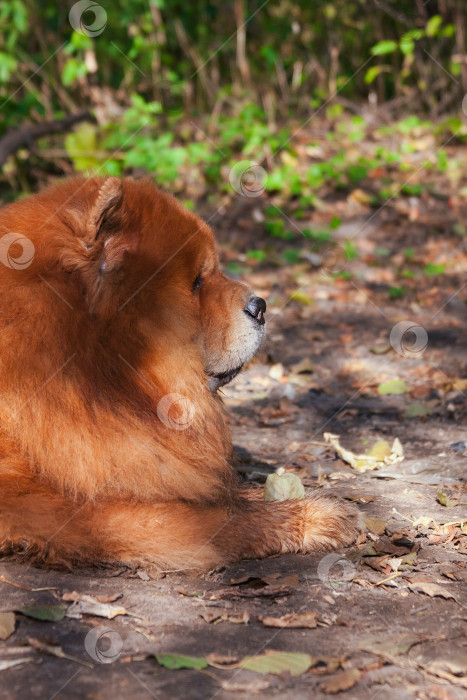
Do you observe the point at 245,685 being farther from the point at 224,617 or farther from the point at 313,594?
the point at 313,594

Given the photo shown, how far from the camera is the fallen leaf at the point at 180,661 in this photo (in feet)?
7.89

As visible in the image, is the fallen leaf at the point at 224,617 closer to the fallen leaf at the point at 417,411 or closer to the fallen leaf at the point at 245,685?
the fallen leaf at the point at 245,685

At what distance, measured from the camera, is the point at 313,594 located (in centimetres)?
301

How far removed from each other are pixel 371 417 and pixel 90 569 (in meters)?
2.73

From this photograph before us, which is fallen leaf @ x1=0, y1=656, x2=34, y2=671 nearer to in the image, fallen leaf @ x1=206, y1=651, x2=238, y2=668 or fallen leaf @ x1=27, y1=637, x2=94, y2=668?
fallen leaf @ x1=27, y1=637, x2=94, y2=668

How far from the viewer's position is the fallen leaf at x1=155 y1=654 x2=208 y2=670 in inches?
94.7

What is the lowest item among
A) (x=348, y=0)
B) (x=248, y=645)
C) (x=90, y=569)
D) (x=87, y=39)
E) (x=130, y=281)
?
(x=90, y=569)

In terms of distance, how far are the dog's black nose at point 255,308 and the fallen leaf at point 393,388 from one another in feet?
7.47

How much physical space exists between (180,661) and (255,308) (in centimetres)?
171

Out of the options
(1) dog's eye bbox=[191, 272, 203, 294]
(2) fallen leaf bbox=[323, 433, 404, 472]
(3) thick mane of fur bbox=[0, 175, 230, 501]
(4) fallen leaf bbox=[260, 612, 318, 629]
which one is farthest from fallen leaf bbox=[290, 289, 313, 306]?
(4) fallen leaf bbox=[260, 612, 318, 629]

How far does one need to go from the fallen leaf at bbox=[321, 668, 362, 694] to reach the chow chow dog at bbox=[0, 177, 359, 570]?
2.98 feet

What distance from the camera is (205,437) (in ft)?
11.4

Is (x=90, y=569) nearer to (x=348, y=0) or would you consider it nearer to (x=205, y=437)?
(x=205, y=437)

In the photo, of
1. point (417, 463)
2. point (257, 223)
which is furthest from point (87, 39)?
point (417, 463)
